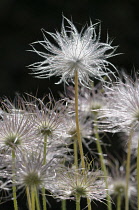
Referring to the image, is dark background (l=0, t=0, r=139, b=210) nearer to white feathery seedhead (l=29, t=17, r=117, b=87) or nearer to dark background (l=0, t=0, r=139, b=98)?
dark background (l=0, t=0, r=139, b=98)

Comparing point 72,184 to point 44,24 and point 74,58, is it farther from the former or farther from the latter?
point 44,24

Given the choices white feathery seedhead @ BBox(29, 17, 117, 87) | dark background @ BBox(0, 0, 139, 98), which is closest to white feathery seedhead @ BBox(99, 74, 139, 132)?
white feathery seedhead @ BBox(29, 17, 117, 87)

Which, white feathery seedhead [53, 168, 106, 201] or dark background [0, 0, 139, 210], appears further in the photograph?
dark background [0, 0, 139, 210]

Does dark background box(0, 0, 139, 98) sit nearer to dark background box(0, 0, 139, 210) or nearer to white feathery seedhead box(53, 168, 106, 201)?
dark background box(0, 0, 139, 210)

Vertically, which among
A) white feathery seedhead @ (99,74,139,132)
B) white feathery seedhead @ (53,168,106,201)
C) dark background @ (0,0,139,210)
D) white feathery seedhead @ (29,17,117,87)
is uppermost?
dark background @ (0,0,139,210)

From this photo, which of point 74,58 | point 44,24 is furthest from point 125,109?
point 44,24

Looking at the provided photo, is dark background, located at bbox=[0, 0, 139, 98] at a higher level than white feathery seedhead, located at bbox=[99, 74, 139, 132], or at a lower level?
higher

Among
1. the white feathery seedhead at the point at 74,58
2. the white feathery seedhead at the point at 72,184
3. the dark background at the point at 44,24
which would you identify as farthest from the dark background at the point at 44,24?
the white feathery seedhead at the point at 72,184

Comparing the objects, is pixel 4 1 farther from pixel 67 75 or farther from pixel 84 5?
pixel 67 75
